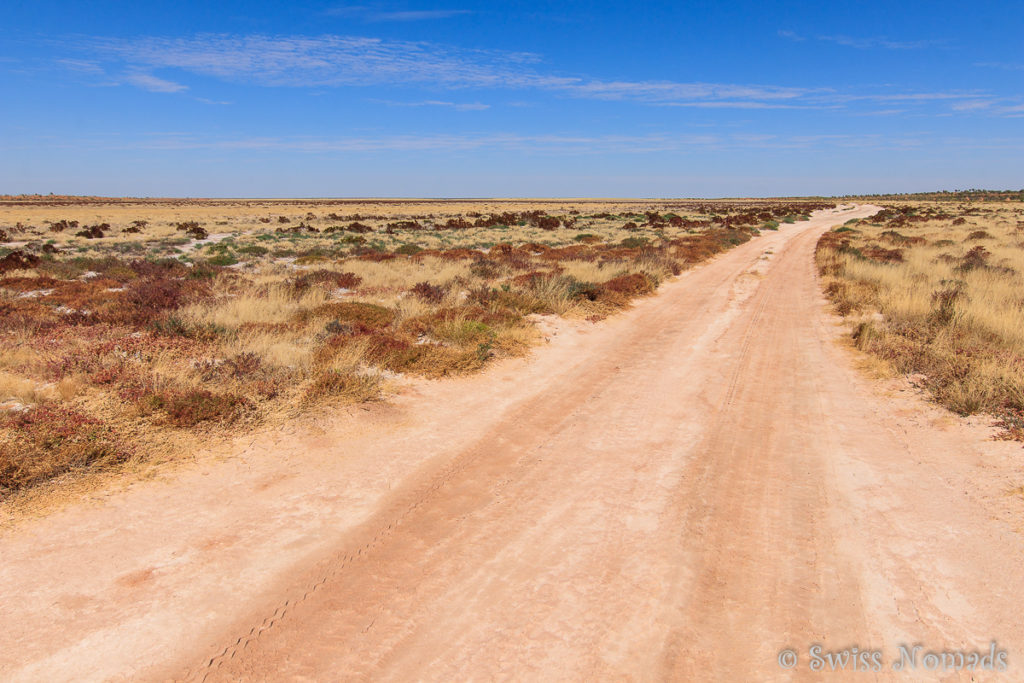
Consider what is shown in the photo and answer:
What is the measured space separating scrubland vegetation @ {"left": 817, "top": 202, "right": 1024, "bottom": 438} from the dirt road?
2.64 feet

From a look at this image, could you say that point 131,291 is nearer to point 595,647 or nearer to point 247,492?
point 247,492

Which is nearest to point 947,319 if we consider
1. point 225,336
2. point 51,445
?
point 225,336

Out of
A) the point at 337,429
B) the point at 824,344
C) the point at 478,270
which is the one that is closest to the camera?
the point at 337,429

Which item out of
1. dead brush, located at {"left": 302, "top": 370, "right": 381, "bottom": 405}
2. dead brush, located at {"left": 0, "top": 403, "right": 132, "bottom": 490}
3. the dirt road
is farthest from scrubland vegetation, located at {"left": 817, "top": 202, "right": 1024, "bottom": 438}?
dead brush, located at {"left": 0, "top": 403, "right": 132, "bottom": 490}

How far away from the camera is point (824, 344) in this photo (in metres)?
10.5

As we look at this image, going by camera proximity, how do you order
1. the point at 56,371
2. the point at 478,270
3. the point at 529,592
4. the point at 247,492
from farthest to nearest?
the point at 478,270 < the point at 56,371 < the point at 247,492 < the point at 529,592

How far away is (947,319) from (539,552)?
34.9 feet

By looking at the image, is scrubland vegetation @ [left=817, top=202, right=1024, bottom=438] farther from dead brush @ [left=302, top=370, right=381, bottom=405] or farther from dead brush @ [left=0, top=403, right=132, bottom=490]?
dead brush @ [left=0, top=403, right=132, bottom=490]

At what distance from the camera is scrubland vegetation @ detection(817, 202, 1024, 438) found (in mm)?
7066

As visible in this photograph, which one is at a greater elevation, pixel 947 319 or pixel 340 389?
pixel 947 319

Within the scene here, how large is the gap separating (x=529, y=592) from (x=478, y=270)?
14.4 metres

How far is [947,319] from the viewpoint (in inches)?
414

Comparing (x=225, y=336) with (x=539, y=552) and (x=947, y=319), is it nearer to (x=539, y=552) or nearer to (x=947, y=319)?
(x=539, y=552)

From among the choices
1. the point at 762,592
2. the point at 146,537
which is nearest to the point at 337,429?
the point at 146,537
